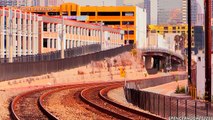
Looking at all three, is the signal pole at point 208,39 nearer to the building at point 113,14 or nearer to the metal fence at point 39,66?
the metal fence at point 39,66

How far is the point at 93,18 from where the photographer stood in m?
169

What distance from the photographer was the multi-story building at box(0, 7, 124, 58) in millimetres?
78500

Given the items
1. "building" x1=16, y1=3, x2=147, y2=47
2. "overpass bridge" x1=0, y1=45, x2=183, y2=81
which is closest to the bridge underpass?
"building" x1=16, y1=3, x2=147, y2=47

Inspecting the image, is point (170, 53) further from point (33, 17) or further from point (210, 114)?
point (210, 114)

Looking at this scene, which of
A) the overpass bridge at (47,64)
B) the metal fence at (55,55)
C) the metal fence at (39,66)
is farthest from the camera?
the metal fence at (55,55)

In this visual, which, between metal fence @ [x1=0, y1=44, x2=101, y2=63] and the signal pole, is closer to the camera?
the signal pole

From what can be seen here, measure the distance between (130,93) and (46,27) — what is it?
6196cm

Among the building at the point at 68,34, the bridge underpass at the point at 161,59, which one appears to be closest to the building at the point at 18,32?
the building at the point at 68,34

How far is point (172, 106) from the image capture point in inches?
998

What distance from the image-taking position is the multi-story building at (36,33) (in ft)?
258

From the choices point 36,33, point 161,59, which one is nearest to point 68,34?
point 36,33

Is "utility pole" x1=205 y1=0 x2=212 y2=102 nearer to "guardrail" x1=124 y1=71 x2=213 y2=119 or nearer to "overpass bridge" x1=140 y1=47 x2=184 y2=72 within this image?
"guardrail" x1=124 y1=71 x2=213 y2=119

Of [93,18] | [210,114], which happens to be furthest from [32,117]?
[93,18]

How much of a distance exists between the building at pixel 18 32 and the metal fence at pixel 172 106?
44508 millimetres
